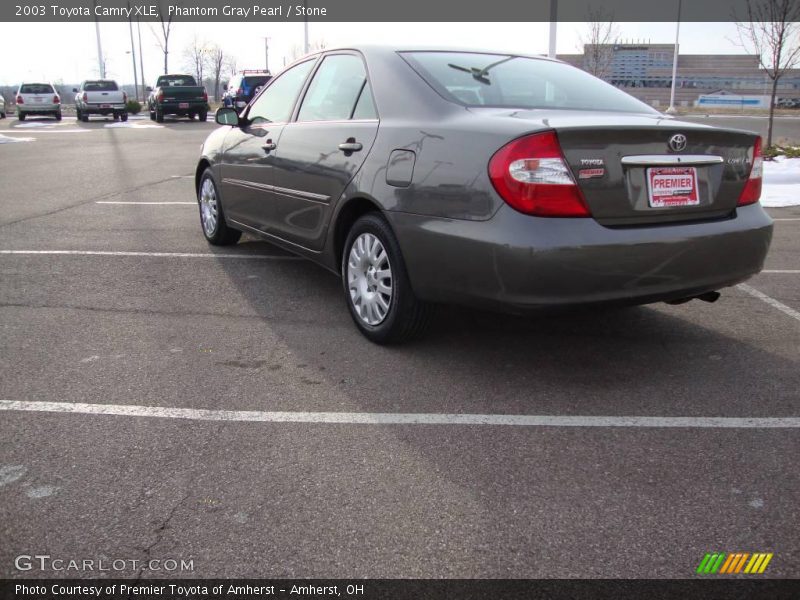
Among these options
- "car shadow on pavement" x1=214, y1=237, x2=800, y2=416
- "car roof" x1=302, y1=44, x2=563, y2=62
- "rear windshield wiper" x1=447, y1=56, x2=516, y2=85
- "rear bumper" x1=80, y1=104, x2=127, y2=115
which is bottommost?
"car shadow on pavement" x1=214, y1=237, x2=800, y2=416

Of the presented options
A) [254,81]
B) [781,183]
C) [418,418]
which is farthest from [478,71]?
[254,81]

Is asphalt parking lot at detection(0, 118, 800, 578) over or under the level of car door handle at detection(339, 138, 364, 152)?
under

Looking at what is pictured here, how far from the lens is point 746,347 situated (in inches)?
159

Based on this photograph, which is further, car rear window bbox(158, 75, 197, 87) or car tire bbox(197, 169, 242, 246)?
car rear window bbox(158, 75, 197, 87)

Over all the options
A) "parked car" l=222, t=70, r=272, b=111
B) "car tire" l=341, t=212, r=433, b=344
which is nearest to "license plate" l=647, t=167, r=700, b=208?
"car tire" l=341, t=212, r=433, b=344

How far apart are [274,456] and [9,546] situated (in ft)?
3.05

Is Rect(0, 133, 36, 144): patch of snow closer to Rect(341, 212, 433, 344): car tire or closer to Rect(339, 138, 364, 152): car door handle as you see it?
Rect(339, 138, 364, 152): car door handle

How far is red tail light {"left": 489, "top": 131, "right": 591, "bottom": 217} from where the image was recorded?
124 inches

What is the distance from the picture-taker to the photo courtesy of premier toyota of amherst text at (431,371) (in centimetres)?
224

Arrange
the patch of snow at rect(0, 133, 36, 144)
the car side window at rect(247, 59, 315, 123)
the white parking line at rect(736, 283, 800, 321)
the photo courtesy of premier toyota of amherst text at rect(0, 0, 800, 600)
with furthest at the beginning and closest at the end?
the patch of snow at rect(0, 133, 36, 144)
the car side window at rect(247, 59, 315, 123)
the white parking line at rect(736, 283, 800, 321)
the photo courtesy of premier toyota of amherst text at rect(0, 0, 800, 600)

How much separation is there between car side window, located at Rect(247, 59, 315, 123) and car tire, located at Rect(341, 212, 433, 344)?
1.42 m

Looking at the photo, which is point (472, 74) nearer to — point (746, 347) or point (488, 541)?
point (746, 347)

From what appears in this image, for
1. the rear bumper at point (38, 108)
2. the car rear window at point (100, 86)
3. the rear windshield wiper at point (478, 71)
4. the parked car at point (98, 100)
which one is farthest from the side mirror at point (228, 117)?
the rear bumper at point (38, 108)

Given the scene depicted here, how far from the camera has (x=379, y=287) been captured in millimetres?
3980
